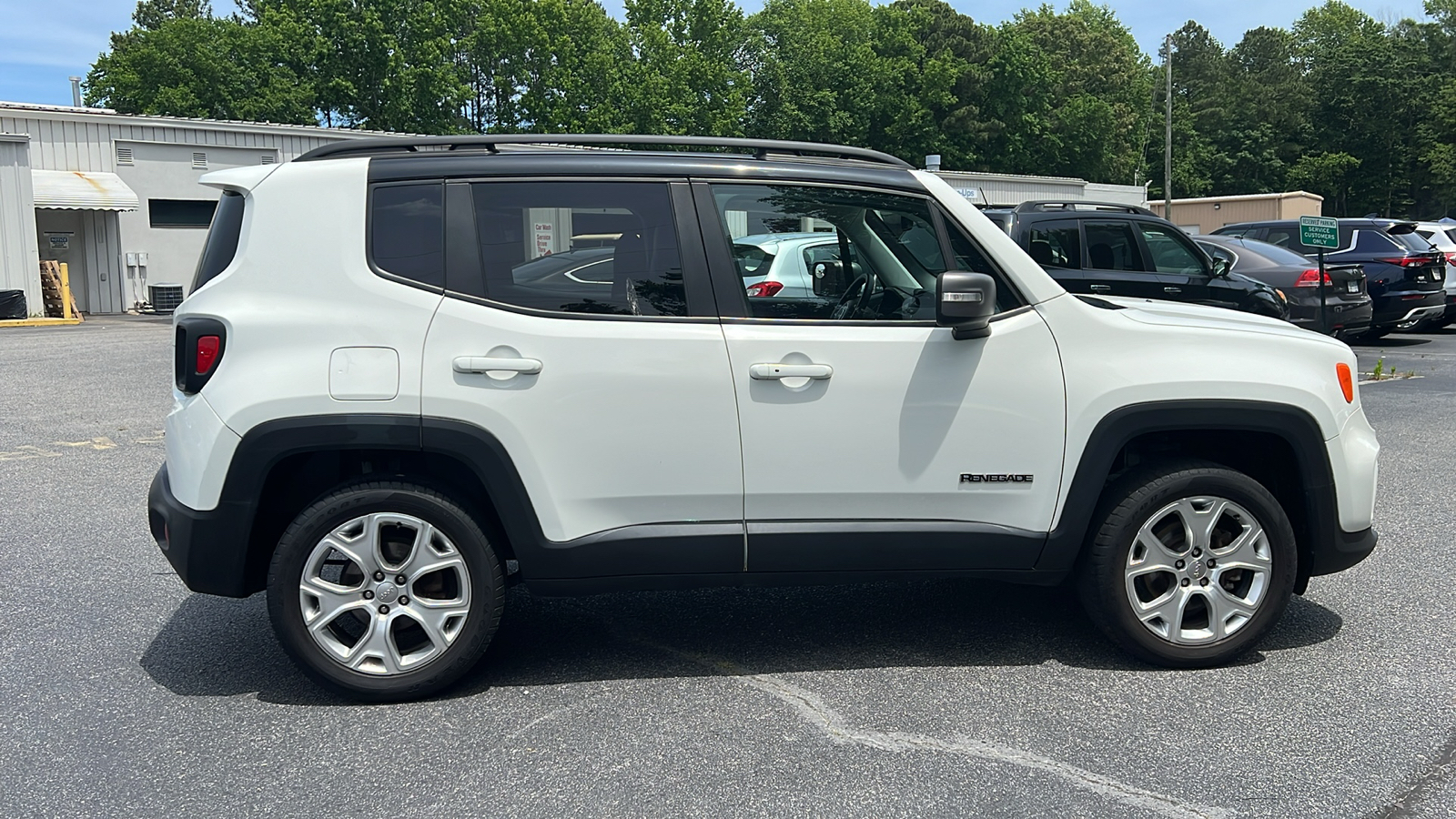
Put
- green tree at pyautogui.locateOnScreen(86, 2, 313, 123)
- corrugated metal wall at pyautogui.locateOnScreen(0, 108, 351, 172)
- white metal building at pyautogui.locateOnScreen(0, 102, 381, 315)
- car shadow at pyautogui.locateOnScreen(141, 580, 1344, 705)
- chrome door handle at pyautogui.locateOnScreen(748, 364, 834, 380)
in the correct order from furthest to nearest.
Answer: green tree at pyautogui.locateOnScreen(86, 2, 313, 123), corrugated metal wall at pyautogui.locateOnScreen(0, 108, 351, 172), white metal building at pyautogui.locateOnScreen(0, 102, 381, 315), car shadow at pyautogui.locateOnScreen(141, 580, 1344, 705), chrome door handle at pyautogui.locateOnScreen(748, 364, 834, 380)

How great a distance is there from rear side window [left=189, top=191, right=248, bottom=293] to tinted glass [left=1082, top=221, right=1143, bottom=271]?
9.12m

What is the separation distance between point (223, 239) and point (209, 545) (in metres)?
1.01

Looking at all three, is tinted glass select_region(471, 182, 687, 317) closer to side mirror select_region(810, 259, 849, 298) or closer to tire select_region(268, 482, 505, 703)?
side mirror select_region(810, 259, 849, 298)

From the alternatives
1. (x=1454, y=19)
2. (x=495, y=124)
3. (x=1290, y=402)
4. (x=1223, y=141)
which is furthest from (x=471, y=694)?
(x=1454, y=19)

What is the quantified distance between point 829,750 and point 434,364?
1.73 metres

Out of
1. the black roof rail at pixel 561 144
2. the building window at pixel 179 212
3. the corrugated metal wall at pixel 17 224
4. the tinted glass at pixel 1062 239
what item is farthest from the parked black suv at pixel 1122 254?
the building window at pixel 179 212

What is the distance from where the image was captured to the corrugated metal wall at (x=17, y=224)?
2359 cm

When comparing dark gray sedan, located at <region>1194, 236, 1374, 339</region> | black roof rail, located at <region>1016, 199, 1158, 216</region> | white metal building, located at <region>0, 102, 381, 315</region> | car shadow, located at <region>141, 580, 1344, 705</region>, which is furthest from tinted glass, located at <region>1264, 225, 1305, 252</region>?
white metal building, located at <region>0, 102, 381, 315</region>

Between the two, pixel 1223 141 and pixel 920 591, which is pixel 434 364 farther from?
pixel 1223 141

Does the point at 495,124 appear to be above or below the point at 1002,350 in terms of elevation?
above

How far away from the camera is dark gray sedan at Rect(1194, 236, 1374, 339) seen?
570 inches

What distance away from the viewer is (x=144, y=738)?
3.63m

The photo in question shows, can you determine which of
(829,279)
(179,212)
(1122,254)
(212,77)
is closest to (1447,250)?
(1122,254)

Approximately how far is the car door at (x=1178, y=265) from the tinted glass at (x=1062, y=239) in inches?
31.4
